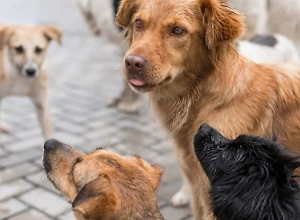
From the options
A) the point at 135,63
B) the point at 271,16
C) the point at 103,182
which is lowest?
the point at 271,16

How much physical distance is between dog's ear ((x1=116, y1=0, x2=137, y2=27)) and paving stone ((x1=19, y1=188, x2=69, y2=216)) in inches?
70.3

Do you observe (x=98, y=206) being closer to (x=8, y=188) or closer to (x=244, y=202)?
(x=244, y=202)

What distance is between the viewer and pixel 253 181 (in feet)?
6.88

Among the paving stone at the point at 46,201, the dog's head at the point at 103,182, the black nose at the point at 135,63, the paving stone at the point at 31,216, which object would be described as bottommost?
the paving stone at the point at 46,201

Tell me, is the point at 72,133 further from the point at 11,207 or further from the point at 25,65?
the point at 11,207

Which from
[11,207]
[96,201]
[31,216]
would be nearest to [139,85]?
[96,201]

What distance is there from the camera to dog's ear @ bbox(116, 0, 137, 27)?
3.28 m

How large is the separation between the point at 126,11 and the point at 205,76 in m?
0.77

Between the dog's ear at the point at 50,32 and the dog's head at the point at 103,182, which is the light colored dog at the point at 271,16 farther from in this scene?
the dog's head at the point at 103,182

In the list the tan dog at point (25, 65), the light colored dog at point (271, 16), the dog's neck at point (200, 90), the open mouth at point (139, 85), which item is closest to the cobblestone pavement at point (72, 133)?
the dog's neck at point (200, 90)

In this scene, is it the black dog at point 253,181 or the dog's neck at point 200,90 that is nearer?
the black dog at point 253,181

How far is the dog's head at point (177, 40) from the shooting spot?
9.37ft

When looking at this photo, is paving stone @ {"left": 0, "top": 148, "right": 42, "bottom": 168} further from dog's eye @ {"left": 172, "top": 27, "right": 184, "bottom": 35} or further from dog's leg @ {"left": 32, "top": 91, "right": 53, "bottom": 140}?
dog's eye @ {"left": 172, "top": 27, "right": 184, "bottom": 35}

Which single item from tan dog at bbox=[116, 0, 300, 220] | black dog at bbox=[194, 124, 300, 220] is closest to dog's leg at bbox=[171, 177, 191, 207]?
tan dog at bbox=[116, 0, 300, 220]
